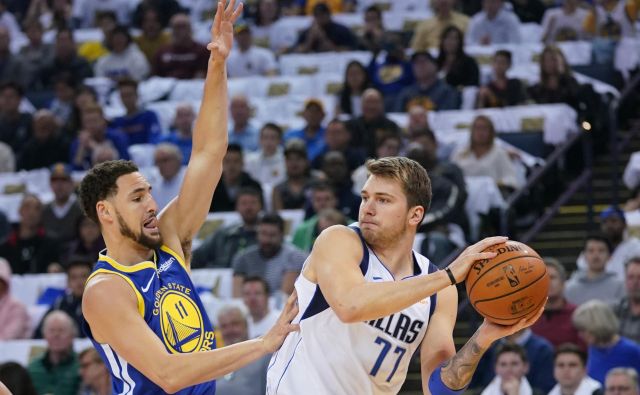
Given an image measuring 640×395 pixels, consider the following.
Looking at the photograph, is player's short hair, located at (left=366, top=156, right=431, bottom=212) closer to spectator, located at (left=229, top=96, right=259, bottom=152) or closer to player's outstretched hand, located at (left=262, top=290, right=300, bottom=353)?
player's outstretched hand, located at (left=262, top=290, right=300, bottom=353)

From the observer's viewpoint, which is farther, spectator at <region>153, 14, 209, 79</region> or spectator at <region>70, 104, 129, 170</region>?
spectator at <region>153, 14, 209, 79</region>

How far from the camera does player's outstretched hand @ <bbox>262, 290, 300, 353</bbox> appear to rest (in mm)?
5391

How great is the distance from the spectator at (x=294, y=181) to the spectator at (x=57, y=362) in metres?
2.67

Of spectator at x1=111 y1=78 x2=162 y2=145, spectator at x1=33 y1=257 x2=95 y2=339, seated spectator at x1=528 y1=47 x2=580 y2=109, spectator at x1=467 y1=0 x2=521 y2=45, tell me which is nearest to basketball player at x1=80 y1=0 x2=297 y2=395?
spectator at x1=33 y1=257 x2=95 y2=339

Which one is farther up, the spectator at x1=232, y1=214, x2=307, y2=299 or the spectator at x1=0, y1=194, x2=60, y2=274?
the spectator at x1=232, y1=214, x2=307, y2=299

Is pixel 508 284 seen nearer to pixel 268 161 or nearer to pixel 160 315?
pixel 160 315

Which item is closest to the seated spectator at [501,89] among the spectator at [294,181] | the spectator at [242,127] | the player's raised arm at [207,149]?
the spectator at [294,181]

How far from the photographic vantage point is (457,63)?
554 inches

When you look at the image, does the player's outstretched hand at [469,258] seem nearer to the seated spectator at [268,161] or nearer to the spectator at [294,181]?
the spectator at [294,181]

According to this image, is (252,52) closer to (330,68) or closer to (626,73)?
(330,68)

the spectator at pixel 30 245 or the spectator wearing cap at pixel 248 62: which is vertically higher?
the spectator wearing cap at pixel 248 62

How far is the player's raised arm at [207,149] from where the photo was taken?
6.09 metres

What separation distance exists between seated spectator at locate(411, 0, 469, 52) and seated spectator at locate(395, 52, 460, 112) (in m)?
1.40

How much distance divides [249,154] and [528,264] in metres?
8.33
